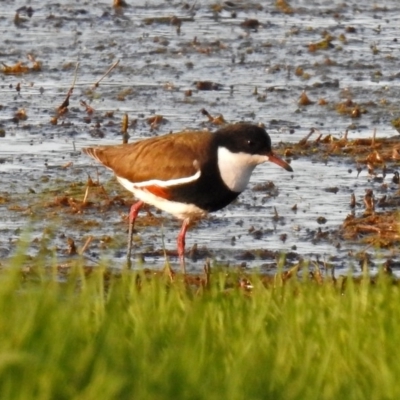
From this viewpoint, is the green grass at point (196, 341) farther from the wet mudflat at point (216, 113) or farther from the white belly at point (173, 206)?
the white belly at point (173, 206)

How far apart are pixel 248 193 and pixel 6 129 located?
231cm

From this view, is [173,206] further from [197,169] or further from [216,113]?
[216,113]

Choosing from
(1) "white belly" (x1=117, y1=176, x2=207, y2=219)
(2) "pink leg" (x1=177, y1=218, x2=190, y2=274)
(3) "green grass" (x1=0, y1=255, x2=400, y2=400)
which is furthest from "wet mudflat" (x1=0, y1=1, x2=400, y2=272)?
(3) "green grass" (x1=0, y1=255, x2=400, y2=400)

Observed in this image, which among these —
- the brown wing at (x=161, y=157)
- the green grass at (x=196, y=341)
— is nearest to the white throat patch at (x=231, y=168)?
the brown wing at (x=161, y=157)

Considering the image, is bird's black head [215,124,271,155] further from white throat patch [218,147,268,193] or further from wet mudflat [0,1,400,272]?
wet mudflat [0,1,400,272]

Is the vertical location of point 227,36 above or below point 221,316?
below

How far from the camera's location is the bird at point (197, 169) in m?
8.87

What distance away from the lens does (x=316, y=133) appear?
39.8 feet

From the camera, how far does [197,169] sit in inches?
351

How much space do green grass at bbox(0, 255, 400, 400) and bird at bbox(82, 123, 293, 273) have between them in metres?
1.89

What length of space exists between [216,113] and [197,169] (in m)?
3.82

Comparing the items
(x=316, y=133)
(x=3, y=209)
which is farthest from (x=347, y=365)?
(x=316, y=133)

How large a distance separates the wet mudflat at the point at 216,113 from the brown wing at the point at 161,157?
500 mm

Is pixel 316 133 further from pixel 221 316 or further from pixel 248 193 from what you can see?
pixel 221 316
